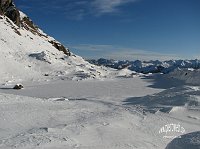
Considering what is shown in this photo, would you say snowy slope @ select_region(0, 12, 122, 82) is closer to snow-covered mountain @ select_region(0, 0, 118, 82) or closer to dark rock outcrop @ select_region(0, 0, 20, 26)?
snow-covered mountain @ select_region(0, 0, 118, 82)

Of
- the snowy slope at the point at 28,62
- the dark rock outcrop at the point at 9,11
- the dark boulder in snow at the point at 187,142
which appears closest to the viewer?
the dark boulder in snow at the point at 187,142

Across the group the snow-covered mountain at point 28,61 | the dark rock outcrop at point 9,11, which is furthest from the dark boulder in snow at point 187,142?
the dark rock outcrop at point 9,11

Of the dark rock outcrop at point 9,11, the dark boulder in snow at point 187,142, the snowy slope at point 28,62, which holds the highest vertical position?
the dark rock outcrop at point 9,11

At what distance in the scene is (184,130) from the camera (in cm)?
1363

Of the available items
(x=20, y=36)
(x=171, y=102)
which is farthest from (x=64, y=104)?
(x=20, y=36)

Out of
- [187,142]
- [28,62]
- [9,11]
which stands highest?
[9,11]

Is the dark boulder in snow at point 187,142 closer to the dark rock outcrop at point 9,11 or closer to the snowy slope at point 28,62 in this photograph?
the snowy slope at point 28,62

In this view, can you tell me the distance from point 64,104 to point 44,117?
379cm

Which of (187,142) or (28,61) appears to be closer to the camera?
(187,142)

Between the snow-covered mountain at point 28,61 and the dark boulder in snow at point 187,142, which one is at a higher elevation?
the snow-covered mountain at point 28,61

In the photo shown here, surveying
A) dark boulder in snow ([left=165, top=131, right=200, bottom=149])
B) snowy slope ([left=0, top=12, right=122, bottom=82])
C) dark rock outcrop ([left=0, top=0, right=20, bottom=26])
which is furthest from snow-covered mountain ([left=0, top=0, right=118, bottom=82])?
dark boulder in snow ([left=165, top=131, right=200, bottom=149])

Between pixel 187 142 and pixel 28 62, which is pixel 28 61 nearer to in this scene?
pixel 28 62

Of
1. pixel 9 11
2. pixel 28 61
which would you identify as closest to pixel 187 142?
pixel 28 61

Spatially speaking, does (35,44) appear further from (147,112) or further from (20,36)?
(147,112)
